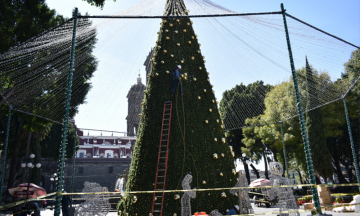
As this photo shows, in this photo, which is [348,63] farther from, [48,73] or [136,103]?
[136,103]

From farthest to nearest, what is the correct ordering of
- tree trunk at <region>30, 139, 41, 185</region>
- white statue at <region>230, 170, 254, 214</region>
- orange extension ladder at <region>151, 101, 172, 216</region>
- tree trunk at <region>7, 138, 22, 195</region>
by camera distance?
1. tree trunk at <region>30, 139, 41, 185</region>
2. tree trunk at <region>7, 138, 22, 195</region>
3. white statue at <region>230, 170, 254, 214</region>
4. orange extension ladder at <region>151, 101, 172, 216</region>

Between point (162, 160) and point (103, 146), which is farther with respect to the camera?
point (103, 146)

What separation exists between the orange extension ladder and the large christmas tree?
0.13 metres

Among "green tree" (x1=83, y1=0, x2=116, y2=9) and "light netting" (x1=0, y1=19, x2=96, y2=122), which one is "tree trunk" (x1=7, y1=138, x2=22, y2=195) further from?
"green tree" (x1=83, y1=0, x2=116, y2=9)

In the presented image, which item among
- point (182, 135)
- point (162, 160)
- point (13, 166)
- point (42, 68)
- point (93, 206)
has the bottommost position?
point (93, 206)

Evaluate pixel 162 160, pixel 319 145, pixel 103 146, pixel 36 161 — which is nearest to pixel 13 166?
pixel 36 161

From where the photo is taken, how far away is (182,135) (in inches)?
295

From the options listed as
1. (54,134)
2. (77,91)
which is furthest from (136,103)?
(54,134)

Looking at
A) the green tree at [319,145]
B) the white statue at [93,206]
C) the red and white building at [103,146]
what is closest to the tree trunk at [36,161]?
the red and white building at [103,146]

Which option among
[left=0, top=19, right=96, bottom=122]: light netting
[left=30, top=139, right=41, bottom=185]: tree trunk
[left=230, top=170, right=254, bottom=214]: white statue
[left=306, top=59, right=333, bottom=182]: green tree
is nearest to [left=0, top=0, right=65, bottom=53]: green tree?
[left=0, top=19, right=96, bottom=122]: light netting

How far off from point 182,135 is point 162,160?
95 centimetres

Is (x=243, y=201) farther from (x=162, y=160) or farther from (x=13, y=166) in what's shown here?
(x=13, y=166)

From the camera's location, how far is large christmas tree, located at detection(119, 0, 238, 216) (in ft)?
22.8

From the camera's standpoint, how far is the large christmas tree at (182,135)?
6.96 m
